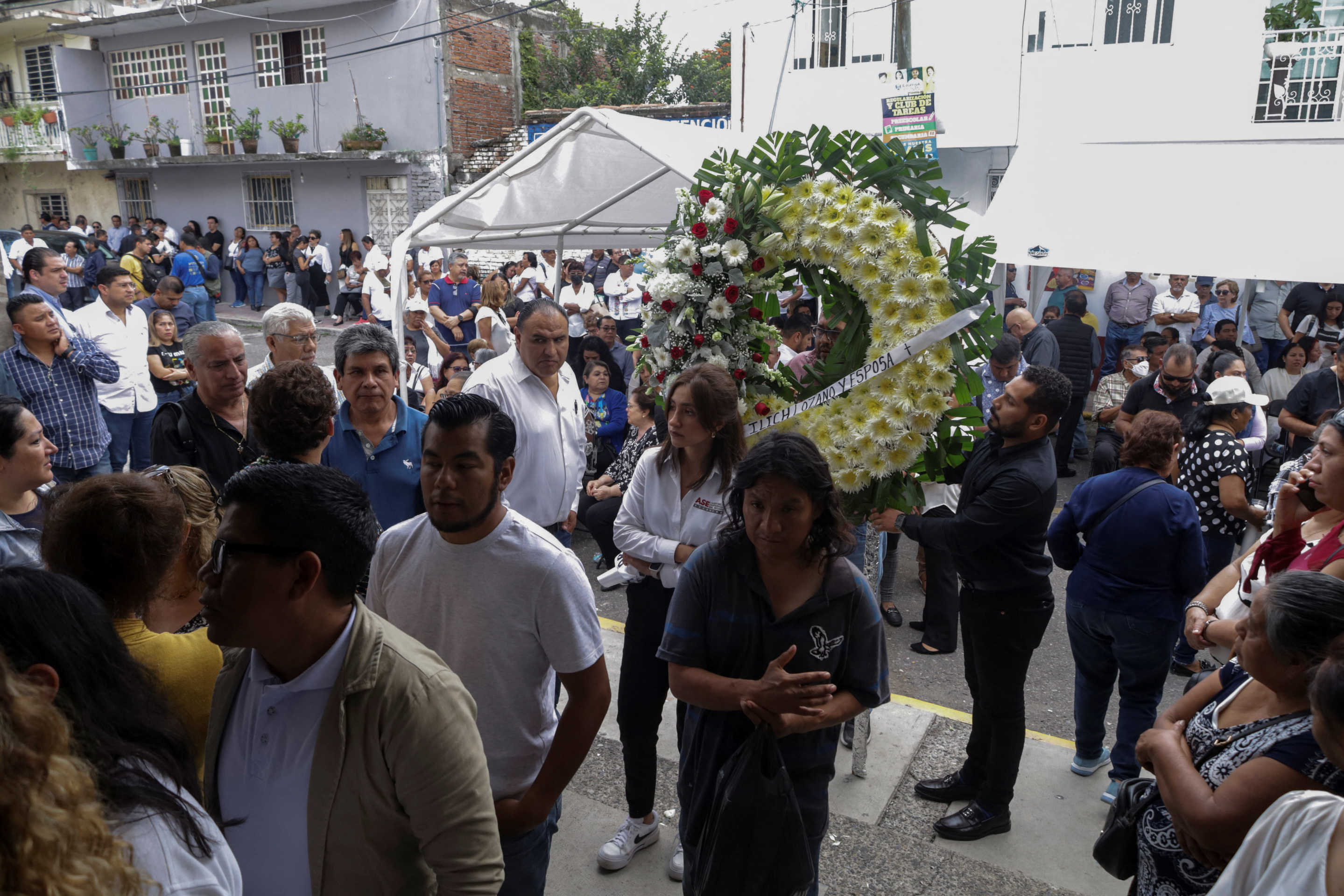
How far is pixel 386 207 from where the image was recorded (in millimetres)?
20859

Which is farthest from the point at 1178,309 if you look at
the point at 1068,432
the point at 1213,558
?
the point at 1213,558

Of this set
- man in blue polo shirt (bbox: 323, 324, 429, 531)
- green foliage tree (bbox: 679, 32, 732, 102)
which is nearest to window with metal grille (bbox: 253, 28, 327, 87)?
green foliage tree (bbox: 679, 32, 732, 102)

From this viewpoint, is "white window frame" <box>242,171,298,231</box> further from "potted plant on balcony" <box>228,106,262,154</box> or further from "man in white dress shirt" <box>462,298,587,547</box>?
"man in white dress shirt" <box>462,298,587,547</box>

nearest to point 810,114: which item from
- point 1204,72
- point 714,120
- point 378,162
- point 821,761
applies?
point 714,120

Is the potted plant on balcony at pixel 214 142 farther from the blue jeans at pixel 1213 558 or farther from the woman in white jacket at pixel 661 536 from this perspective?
the blue jeans at pixel 1213 558

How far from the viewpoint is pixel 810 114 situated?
15508 mm

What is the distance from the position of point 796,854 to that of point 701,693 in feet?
1.51

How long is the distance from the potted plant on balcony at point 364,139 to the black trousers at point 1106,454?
18.2 meters

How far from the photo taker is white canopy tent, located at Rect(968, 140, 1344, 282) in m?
7.51

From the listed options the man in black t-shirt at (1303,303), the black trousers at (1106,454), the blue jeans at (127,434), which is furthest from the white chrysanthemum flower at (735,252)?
the man in black t-shirt at (1303,303)

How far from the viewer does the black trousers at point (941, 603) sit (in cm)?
531

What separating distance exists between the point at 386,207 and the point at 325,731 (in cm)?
2111

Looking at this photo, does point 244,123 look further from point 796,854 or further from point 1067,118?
point 796,854

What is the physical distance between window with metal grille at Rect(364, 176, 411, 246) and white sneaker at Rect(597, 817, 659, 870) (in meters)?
19.3
